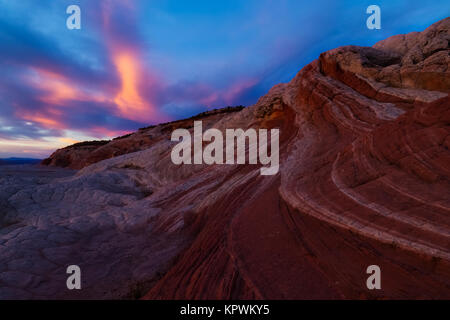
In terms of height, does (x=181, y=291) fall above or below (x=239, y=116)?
below

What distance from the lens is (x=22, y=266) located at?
176 inches

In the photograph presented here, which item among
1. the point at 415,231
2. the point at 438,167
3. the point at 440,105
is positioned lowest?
the point at 415,231

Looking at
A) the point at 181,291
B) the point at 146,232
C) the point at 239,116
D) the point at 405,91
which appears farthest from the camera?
the point at 239,116

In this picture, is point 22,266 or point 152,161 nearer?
point 22,266

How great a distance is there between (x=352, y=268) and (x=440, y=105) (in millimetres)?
3864

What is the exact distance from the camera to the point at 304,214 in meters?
3.91

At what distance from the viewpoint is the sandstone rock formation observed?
270 centimetres

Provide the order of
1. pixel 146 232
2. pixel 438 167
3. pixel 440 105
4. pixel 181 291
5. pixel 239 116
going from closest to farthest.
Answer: pixel 181 291, pixel 438 167, pixel 440 105, pixel 146 232, pixel 239 116

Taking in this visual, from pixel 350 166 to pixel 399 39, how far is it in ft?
30.9

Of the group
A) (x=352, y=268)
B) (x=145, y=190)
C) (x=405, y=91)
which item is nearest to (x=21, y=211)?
(x=145, y=190)

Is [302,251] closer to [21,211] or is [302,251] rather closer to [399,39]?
[21,211]

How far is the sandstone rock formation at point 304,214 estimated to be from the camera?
270 centimetres

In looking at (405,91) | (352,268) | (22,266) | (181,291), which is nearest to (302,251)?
(352,268)

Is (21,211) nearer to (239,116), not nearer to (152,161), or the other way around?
(152,161)
